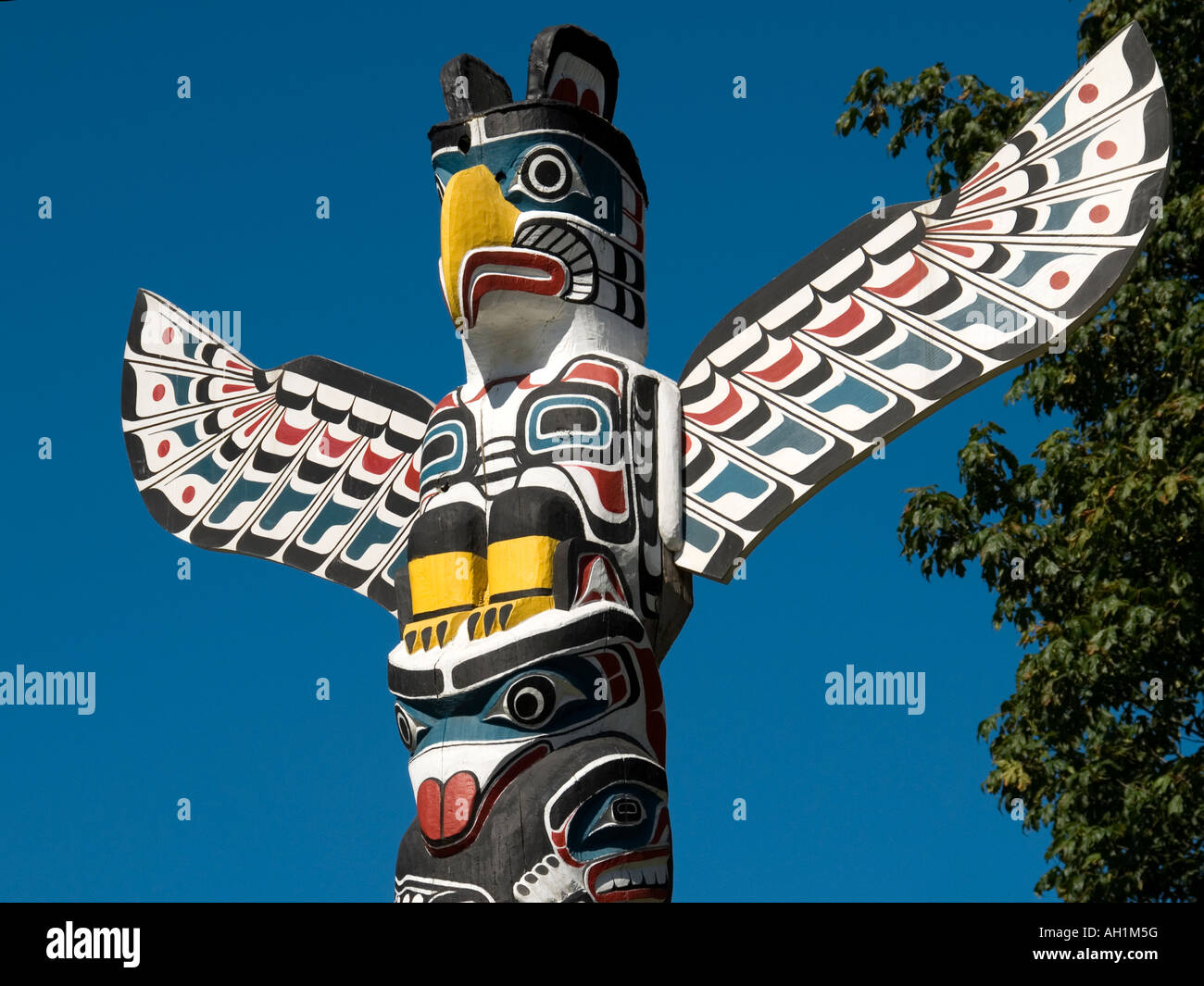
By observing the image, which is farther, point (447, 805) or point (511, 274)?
point (511, 274)

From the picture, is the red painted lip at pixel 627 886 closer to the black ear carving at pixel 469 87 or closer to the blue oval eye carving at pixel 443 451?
the blue oval eye carving at pixel 443 451

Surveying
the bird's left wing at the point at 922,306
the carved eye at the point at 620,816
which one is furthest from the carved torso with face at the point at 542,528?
the bird's left wing at the point at 922,306

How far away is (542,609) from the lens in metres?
7.21

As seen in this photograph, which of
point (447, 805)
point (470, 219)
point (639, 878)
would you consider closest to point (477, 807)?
point (447, 805)

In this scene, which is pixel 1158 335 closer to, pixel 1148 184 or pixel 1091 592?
pixel 1091 592

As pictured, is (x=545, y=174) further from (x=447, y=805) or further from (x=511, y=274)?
(x=447, y=805)

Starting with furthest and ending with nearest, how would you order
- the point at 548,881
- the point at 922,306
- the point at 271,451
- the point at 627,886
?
1. the point at 271,451
2. the point at 922,306
3. the point at 627,886
4. the point at 548,881

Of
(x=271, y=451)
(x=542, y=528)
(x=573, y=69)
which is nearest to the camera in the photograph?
(x=542, y=528)

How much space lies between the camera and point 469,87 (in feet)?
26.9

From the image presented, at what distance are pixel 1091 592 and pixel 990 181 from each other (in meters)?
3.40

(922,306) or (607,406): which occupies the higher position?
(922,306)

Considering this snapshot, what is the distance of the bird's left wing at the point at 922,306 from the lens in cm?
751

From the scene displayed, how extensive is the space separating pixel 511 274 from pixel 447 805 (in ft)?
7.65
